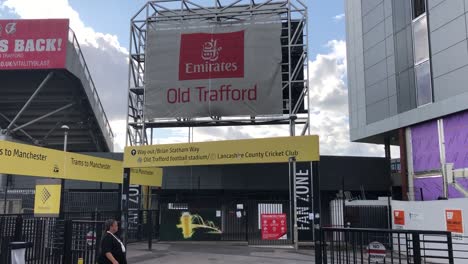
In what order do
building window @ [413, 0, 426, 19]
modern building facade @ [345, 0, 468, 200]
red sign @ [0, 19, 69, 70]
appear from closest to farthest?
modern building facade @ [345, 0, 468, 200], building window @ [413, 0, 426, 19], red sign @ [0, 19, 69, 70]

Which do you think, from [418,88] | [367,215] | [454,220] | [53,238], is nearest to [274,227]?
[367,215]

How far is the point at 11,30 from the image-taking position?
2569 centimetres

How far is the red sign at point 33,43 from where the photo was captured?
25062mm

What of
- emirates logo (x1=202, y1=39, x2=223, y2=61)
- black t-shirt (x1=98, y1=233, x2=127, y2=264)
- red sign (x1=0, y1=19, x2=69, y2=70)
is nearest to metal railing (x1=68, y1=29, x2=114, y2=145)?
red sign (x1=0, y1=19, x2=69, y2=70)

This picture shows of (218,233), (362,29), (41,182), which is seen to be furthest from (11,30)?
(362,29)

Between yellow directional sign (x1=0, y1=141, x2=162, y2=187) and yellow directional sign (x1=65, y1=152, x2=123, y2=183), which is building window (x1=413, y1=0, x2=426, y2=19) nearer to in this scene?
yellow directional sign (x1=0, y1=141, x2=162, y2=187)

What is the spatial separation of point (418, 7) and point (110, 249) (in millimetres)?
21107

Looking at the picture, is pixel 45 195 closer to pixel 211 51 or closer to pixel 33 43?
pixel 33 43

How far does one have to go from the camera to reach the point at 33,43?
25.4 metres

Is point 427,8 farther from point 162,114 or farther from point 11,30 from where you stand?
point 11,30

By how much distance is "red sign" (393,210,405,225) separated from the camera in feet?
69.4

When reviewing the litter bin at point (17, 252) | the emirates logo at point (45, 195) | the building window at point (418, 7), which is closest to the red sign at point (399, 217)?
the building window at point (418, 7)

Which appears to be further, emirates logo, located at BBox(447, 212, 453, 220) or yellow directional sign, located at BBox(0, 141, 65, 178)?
emirates logo, located at BBox(447, 212, 453, 220)

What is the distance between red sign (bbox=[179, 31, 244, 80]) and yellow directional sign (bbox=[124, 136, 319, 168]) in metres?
8.84
